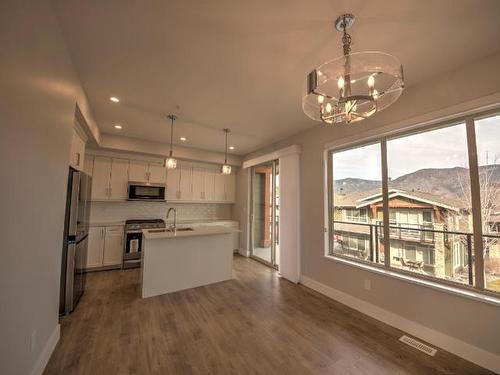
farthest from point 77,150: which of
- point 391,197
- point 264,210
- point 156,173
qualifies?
point 391,197

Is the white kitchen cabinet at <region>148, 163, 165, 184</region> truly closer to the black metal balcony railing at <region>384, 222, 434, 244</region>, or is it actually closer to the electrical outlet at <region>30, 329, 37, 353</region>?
the electrical outlet at <region>30, 329, 37, 353</region>

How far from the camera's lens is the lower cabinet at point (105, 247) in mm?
4160

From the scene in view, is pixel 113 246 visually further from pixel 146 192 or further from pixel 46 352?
pixel 46 352

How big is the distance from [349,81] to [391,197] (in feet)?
6.25

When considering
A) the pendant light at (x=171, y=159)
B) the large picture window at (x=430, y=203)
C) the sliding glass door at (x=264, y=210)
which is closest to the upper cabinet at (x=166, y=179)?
the sliding glass door at (x=264, y=210)

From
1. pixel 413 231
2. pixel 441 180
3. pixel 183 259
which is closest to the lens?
pixel 441 180

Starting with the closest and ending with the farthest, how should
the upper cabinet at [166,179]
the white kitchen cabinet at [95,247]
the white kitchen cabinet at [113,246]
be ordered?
the white kitchen cabinet at [95,247]
the white kitchen cabinet at [113,246]
the upper cabinet at [166,179]

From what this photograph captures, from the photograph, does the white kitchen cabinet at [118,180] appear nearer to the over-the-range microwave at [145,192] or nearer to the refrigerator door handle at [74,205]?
the over-the-range microwave at [145,192]

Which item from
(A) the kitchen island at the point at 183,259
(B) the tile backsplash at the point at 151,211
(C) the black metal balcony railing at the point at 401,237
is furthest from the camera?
(B) the tile backsplash at the point at 151,211

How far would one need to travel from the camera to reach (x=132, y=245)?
436 cm

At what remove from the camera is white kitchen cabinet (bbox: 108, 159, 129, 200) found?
14.8 feet

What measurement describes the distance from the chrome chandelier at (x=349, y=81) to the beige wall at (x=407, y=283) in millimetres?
1202

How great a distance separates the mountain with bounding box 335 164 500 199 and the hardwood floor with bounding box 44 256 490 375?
159 cm

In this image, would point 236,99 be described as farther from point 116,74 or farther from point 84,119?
point 84,119
